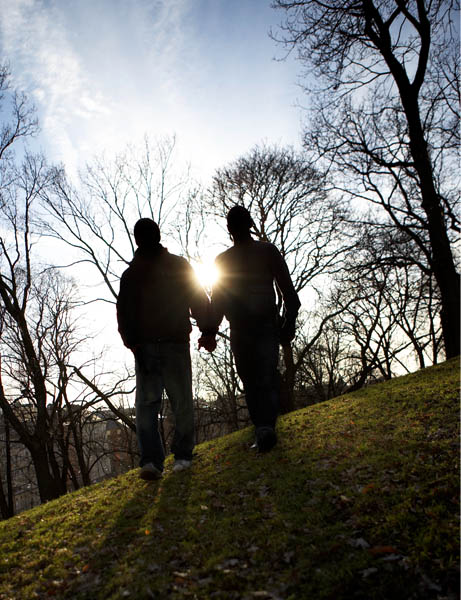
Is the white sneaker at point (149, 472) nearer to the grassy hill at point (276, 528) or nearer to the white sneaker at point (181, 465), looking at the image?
the grassy hill at point (276, 528)

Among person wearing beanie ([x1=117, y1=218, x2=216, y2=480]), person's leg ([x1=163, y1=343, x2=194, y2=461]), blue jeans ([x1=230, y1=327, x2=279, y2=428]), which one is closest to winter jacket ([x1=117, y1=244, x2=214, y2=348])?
person wearing beanie ([x1=117, y1=218, x2=216, y2=480])

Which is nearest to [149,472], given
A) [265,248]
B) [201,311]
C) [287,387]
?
[201,311]

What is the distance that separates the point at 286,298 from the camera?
4656 mm

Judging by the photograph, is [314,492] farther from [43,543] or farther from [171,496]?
[43,543]

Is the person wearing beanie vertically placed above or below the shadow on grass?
above

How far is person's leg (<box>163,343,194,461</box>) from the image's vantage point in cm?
446

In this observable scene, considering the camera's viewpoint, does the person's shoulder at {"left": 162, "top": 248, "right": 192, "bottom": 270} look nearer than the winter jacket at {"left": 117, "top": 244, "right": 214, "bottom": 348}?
No

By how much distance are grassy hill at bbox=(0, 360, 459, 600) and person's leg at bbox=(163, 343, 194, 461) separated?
0.54 m

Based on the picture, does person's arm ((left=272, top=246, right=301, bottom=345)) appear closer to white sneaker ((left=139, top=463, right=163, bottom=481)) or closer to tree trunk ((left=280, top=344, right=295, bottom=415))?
white sneaker ((left=139, top=463, right=163, bottom=481))

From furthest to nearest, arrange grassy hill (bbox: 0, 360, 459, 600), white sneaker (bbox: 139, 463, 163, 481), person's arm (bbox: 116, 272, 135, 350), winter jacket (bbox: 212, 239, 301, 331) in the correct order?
winter jacket (bbox: 212, 239, 301, 331) < person's arm (bbox: 116, 272, 135, 350) < white sneaker (bbox: 139, 463, 163, 481) < grassy hill (bbox: 0, 360, 459, 600)

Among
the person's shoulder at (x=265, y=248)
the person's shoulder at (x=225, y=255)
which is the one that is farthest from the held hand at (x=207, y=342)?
the person's shoulder at (x=265, y=248)

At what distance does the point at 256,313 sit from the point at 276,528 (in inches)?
90.2

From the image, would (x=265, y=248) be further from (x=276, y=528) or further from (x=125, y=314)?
(x=276, y=528)

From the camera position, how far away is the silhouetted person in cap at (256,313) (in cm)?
449
